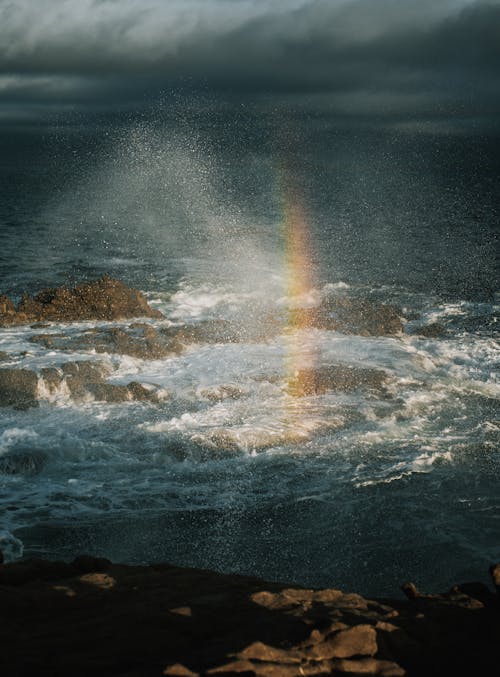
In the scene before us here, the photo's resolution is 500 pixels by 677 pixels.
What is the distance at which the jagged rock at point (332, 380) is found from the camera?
22.1 m

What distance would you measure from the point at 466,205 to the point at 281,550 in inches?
3002

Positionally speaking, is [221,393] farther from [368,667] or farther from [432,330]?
[368,667]

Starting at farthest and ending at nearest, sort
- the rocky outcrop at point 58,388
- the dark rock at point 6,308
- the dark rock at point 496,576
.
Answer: the dark rock at point 6,308
the rocky outcrop at point 58,388
the dark rock at point 496,576

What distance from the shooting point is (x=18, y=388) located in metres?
21.2

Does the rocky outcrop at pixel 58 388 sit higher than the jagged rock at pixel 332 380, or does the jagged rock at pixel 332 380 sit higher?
the rocky outcrop at pixel 58 388

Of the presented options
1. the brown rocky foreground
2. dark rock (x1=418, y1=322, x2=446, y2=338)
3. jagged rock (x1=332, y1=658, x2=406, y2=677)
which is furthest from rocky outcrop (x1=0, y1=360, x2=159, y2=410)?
jagged rock (x1=332, y1=658, x2=406, y2=677)

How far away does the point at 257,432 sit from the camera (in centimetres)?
1873

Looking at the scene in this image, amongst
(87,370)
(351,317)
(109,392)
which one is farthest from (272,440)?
(351,317)

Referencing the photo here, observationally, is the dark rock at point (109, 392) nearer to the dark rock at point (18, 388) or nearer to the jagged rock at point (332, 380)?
the dark rock at point (18, 388)

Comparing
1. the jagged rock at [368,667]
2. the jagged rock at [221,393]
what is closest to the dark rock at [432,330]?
the jagged rock at [221,393]

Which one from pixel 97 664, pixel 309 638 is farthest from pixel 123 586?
pixel 309 638

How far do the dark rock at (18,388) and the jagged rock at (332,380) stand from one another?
8.24 meters

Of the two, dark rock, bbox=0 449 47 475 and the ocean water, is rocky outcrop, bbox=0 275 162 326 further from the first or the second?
dark rock, bbox=0 449 47 475

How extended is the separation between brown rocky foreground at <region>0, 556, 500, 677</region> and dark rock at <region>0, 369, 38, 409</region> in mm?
11203
